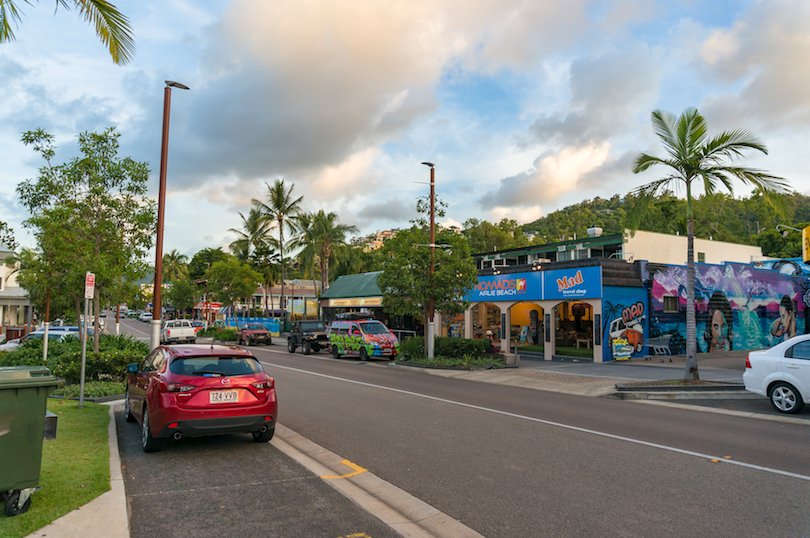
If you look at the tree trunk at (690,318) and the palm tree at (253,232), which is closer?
the tree trunk at (690,318)

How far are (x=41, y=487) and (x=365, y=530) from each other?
124 inches

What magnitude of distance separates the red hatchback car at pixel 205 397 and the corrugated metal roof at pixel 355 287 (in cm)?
3093

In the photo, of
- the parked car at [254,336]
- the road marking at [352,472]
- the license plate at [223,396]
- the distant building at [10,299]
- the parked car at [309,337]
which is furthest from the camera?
the distant building at [10,299]

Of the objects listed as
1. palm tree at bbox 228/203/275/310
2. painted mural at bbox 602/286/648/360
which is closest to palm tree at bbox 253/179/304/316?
palm tree at bbox 228/203/275/310

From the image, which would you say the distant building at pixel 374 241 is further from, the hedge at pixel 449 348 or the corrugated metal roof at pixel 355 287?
the hedge at pixel 449 348

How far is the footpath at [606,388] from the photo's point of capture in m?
Result: 4.77

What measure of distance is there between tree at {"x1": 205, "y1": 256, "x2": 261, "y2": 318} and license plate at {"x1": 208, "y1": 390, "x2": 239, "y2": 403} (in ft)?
137

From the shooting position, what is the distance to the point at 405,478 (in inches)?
256

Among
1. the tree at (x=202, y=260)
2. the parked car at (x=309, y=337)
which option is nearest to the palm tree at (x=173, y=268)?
the tree at (x=202, y=260)

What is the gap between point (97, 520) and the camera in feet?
15.7

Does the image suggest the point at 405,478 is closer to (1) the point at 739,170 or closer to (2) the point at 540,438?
(2) the point at 540,438

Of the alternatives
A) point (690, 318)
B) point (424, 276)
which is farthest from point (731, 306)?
point (424, 276)

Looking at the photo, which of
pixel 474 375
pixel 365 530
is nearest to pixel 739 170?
pixel 474 375

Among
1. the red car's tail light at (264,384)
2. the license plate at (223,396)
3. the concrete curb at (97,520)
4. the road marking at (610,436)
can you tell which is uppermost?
the red car's tail light at (264,384)
